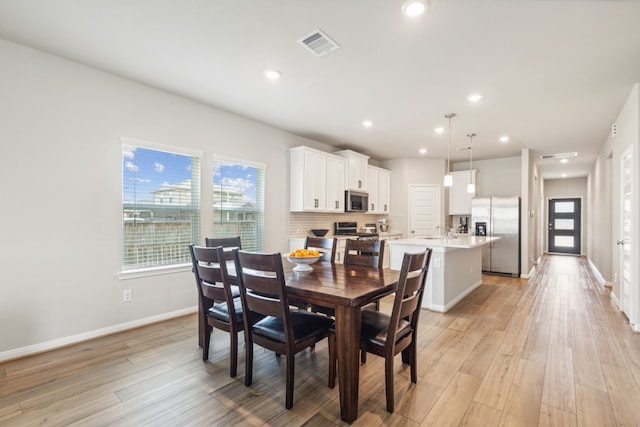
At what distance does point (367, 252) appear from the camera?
2953mm

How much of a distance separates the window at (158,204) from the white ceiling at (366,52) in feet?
2.64

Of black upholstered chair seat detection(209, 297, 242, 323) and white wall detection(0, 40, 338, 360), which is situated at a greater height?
white wall detection(0, 40, 338, 360)

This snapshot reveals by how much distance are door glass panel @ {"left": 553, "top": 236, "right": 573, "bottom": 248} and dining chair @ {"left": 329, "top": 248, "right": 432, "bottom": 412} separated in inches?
466

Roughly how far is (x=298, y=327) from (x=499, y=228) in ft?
20.3

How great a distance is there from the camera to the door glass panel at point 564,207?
10.8m

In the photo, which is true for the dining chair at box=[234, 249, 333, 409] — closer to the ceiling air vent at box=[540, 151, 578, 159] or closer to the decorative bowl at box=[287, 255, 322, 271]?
the decorative bowl at box=[287, 255, 322, 271]

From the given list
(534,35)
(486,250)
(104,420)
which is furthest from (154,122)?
(486,250)

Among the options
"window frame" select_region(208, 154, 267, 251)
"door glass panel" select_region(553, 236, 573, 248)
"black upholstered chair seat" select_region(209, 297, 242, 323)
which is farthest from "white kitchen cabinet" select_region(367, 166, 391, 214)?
"door glass panel" select_region(553, 236, 573, 248)

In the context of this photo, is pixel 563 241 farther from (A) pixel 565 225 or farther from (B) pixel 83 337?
(B) pixel 83 337

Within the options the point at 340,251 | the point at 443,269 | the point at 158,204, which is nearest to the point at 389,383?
the point at 443,269

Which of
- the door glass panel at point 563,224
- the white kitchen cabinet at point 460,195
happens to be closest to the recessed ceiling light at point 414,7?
the white kitchen cabinet at point 460,195

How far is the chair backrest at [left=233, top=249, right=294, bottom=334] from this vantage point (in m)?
1.91

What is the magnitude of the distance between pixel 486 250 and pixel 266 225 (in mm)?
5128

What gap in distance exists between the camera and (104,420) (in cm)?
184
